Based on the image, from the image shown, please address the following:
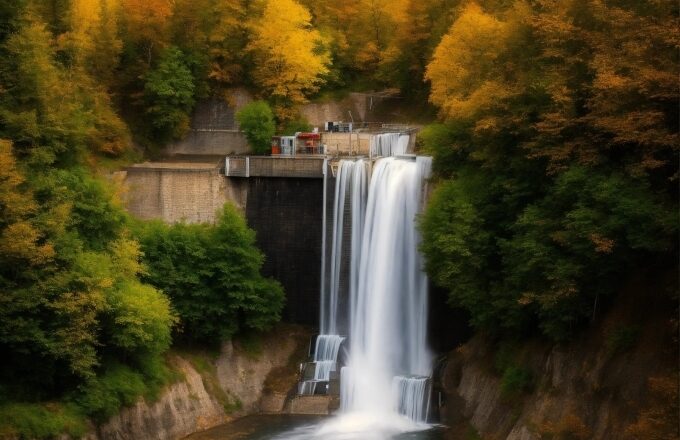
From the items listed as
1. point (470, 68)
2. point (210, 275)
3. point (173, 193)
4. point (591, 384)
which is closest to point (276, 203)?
point (173, 193)

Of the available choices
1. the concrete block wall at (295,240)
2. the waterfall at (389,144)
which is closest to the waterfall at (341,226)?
the concrete block wall at (295,240)

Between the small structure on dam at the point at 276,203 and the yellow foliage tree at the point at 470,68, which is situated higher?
the yellow foliage tree at the point at 470,68

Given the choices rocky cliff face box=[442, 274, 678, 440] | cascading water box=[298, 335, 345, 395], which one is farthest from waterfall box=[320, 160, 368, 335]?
rocky cliff face box=[442, 274, 678, 440]

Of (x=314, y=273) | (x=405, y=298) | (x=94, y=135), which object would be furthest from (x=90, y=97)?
(x=405, y=298)

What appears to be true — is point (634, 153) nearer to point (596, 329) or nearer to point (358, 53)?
point (596, 329)

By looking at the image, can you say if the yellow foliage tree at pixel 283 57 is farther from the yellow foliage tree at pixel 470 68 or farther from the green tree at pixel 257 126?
the yellow foliage tree at pixel 470 68

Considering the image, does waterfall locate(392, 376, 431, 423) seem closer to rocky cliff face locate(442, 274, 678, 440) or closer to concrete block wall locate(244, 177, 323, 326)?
rocky cliff face locate(442, 274, 678, 440)
